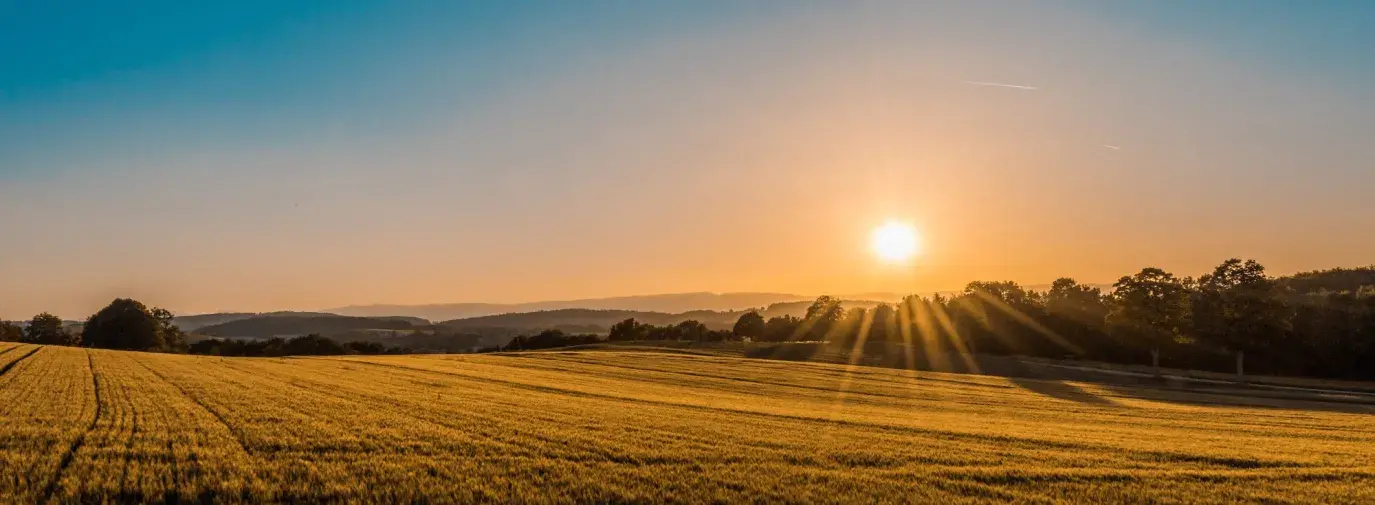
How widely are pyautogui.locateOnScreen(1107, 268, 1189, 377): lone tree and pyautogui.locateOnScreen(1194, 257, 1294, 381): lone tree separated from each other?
101 inches

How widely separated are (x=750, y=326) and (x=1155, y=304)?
2775 inches

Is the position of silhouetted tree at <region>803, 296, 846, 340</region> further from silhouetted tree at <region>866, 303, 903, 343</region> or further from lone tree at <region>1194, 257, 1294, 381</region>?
lone tree at <region>1194, 257, 1294, 381</region>

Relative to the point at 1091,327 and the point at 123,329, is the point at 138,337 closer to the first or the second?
the point at 123,329

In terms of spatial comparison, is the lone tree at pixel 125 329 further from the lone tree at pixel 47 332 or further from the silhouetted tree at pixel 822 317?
the silhouetted tree at pixel 822 317

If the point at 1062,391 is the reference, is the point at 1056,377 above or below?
below

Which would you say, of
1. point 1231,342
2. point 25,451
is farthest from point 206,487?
point 1231,342

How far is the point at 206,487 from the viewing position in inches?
472

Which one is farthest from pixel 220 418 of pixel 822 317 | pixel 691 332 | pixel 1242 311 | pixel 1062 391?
pixel 691 332

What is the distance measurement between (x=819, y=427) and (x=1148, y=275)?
75.8m

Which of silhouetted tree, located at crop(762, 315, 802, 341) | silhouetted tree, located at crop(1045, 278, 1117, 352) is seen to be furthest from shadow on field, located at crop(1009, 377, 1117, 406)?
silhouetted tree, located at crop(762, 315, 802, 341)

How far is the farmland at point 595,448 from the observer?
41.3 ft

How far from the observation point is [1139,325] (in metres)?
81.4

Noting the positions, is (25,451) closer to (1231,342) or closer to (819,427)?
(819,427)

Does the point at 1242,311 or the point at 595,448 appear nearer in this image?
the point at 595,448
